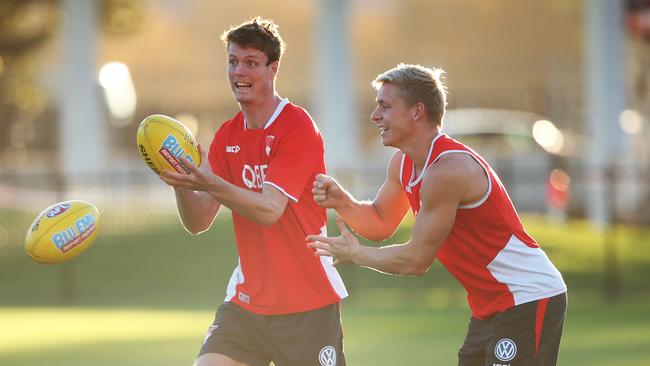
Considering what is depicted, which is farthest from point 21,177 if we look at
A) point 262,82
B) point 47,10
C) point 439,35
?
point 439,35

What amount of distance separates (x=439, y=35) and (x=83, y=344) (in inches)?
1559

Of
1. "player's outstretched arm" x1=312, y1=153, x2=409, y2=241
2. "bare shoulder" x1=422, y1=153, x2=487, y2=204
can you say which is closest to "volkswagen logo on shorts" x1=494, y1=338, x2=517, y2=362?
"bare shoulder" x1=422, y1=153, x2=487, y2=204

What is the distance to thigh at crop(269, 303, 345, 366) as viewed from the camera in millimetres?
6898

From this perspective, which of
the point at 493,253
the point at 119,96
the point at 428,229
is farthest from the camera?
the point at 119,96

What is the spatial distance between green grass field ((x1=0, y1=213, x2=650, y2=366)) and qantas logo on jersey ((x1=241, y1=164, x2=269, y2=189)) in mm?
5281

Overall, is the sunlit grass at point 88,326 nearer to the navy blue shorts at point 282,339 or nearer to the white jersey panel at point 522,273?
the navy blue shorts at point 282,339

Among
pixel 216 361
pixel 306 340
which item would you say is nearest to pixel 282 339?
pixel 306 340

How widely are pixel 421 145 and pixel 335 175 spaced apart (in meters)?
13.9

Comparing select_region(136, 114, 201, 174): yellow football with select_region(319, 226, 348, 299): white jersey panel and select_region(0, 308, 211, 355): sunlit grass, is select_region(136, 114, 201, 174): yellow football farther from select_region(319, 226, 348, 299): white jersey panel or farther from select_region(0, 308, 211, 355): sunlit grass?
select_region(0, 308, 211, 355): sunlit grass

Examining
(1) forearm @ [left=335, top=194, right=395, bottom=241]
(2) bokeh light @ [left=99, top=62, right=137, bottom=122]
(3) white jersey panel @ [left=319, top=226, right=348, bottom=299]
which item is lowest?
(2) bokeh light @ [left=99, top=62, right=137, bottom=122]

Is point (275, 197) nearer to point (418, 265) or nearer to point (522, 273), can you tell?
point (418, 265)

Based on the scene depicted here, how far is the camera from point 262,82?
6.97 m

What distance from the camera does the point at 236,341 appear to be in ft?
22.8

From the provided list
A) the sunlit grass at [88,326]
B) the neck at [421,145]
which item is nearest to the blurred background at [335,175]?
the sunlit grass at [88,326]
